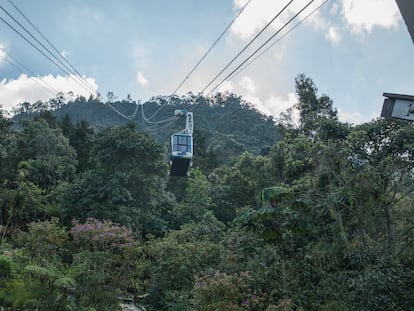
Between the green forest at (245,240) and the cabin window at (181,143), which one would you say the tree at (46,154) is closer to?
the green forest at (245,240)

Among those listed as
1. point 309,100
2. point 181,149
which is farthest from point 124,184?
point 309,100

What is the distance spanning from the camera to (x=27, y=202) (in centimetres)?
1388

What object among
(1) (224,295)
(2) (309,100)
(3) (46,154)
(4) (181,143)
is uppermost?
(2) (309,100)

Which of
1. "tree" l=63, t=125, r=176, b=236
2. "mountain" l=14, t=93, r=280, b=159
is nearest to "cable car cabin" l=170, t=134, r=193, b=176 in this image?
"tree" l=63, t=125, r=176, b=236

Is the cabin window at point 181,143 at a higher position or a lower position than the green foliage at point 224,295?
higher

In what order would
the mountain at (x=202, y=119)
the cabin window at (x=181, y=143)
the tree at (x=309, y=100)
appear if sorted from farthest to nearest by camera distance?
the mountain at (x=202, y=119), the tree at (x=309, y=100), the cabin window at (x=181, y=143)

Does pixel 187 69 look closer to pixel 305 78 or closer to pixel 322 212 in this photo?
pixel 322 212

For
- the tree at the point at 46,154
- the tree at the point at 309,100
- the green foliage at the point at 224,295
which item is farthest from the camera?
the tree at the point at 46,154

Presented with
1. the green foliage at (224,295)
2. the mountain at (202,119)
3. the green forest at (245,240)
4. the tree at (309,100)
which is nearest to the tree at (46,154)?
the green forest at (245,240)

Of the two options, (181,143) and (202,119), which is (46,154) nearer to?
(181,143)

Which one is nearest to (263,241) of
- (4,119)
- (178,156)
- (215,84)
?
(215,84)

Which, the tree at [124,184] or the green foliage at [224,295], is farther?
the tree at [124,184]

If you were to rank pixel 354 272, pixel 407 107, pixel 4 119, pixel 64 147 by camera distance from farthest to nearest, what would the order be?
pixel 64 147 < pixel 4 119 < pixel 354 272 < pixel 407 107

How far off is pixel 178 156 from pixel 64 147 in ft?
29.3
